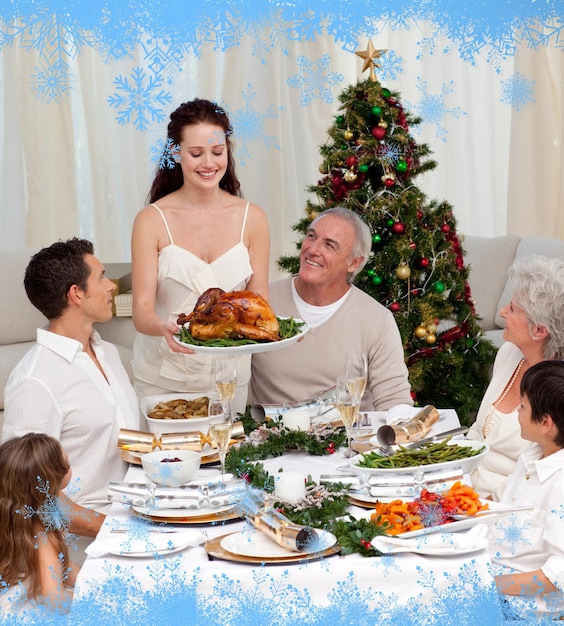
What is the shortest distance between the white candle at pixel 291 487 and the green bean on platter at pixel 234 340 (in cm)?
56

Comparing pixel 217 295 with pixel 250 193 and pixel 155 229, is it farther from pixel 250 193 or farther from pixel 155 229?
pixel 250 193

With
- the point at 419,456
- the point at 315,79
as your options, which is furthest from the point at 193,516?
the point at 315,79

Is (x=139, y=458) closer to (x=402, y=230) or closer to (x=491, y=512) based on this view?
(x=491, y=512)

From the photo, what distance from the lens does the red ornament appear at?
3.79 meters

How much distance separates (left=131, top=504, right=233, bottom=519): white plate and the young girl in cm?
17

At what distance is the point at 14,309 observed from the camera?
15.8 ft

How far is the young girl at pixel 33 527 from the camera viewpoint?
165 centimetres

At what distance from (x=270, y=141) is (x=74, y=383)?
328 centimetres

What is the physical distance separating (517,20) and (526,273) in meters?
0.66

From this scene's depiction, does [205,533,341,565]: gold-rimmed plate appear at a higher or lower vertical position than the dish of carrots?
lower

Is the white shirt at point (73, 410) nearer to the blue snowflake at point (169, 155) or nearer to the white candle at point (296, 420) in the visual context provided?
the white candle at point (296, 420)

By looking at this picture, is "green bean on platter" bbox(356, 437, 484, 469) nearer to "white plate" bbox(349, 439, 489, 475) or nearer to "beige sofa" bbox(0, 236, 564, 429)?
"white plate" bbox(349, 439, 489, 475)

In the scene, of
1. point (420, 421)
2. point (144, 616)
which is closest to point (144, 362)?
point (420, 421)

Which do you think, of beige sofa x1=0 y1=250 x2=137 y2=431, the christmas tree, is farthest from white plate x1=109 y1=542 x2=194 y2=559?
beige sofa x1=0 y1=250 x2=137 y2=431
